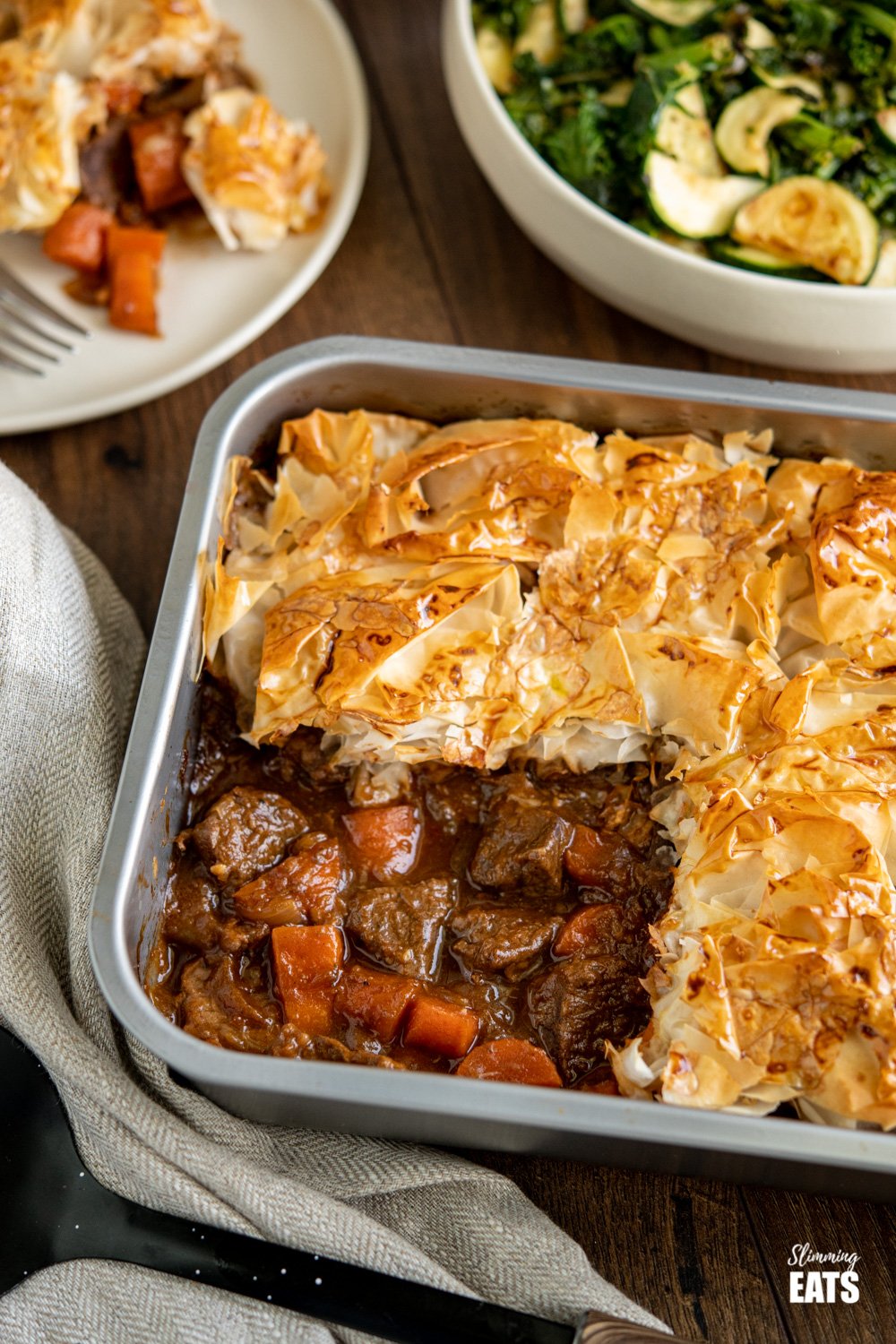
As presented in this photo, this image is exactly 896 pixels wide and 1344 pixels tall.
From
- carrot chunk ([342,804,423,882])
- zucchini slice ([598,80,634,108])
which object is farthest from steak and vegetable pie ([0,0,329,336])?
carrot chunk ([342,804,423,882])

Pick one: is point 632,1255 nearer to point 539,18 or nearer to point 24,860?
point 24,860

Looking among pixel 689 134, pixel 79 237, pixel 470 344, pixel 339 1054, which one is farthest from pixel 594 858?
pixel 79 237

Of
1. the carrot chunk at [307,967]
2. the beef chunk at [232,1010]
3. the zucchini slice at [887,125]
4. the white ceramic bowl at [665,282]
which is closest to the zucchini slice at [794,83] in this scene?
the zucchini slice at [887,125]

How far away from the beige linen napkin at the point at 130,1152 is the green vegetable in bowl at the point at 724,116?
6.05ft

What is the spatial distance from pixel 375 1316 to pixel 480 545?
147 centimetres

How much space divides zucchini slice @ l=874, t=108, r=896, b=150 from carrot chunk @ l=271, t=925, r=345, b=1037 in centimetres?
252

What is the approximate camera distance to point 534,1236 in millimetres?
2297

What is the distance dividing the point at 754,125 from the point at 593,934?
2.20m

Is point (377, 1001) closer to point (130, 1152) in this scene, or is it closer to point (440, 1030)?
point (440, 1030)

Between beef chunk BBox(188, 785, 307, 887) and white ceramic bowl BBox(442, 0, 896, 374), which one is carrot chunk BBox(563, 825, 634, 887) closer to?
beef chunk BBox(188, 785, 307, 887)

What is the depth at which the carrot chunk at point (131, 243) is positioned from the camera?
11.4 ft

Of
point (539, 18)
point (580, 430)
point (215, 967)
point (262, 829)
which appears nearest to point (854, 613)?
point (580, 430)

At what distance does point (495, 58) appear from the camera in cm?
356

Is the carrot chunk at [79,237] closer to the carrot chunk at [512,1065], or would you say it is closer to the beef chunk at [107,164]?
the beef chunk at [107,164]
